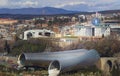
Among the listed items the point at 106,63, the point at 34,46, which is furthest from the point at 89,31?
the point at 106,63

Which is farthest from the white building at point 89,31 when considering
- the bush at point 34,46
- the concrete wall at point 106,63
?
the concrete wall at point 106,63

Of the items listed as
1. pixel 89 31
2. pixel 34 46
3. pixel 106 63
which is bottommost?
pixel 89 31

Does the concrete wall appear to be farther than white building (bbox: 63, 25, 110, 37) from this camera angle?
No

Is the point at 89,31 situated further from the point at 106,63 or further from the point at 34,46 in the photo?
the point at 106,63

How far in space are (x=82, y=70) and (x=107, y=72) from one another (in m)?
1.15

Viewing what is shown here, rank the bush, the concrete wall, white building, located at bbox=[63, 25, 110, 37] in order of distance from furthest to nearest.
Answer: white building, located at bbox=[63, 25, 110, 37] → the bush → the concrete wall

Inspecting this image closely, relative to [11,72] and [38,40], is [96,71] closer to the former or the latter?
[11,72]

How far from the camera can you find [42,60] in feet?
66.4

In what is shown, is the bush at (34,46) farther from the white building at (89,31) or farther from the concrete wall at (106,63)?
the white building at (89,31)

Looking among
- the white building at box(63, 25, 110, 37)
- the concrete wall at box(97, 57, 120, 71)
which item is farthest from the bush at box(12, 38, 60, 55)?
the white building at box(63, 25, 110, 37)

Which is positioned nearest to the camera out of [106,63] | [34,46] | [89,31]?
[106,63]

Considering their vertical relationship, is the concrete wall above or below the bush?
above

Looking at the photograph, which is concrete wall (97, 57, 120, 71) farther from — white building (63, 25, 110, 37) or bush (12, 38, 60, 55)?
white building (63, 25, 110, 37)

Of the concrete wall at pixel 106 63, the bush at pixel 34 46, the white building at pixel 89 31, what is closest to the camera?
the concrete wall at pixel 106 63
